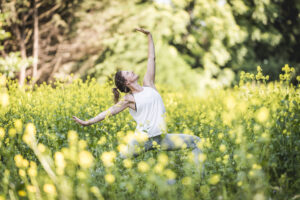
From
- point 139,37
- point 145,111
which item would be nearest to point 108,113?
point 145,111

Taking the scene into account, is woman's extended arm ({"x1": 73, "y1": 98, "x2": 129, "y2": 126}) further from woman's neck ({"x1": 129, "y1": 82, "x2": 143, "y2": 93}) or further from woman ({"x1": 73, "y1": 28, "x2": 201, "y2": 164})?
woman's neck ({"x1": 129, "y1": 82, "x2": 143, "y2": 93})

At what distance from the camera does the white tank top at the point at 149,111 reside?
11.6 feet

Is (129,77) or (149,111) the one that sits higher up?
(129,77)

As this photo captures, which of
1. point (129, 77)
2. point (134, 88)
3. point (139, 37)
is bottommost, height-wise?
point (139, 37)

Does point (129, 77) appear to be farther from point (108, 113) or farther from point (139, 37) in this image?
point (139, 37)

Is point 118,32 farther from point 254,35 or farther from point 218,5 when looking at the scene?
point 254,35

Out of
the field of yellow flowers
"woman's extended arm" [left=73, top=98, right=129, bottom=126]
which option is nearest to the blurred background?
"woman's extended arm" [left=73, top=98, right=129, bottom=126]

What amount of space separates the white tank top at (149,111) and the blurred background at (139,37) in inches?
238

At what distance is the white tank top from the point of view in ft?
11.6

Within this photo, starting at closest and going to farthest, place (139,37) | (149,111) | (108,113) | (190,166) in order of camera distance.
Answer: (190,166), (108,113), (149,111), (139,37)

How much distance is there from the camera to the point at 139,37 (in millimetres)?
10312

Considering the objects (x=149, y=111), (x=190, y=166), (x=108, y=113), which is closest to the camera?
(x=190, y=166)

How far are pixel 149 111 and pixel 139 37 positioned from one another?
23.2ft

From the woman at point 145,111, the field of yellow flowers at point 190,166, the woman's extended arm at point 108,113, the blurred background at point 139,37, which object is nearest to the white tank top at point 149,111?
Answer: the woman at point 145,111
